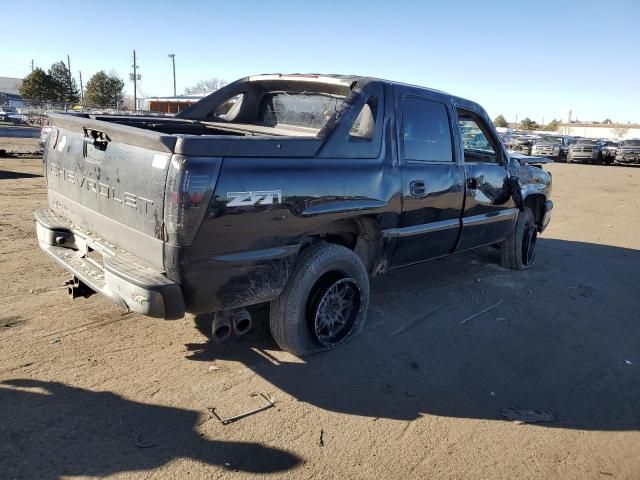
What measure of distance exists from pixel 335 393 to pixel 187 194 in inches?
64.7

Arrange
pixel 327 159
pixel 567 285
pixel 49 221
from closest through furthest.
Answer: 1. pixel 327 159
2. pixel 49 221
3. pixel 567 285

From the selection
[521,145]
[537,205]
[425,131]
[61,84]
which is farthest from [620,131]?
[425,131]

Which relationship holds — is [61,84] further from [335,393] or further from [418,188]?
[335,393]

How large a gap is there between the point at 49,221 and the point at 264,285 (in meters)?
1.90

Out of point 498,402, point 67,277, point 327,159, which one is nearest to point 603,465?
point 498,402

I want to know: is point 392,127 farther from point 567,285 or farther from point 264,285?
point 567,285

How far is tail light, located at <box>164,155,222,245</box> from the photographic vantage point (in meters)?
2.72

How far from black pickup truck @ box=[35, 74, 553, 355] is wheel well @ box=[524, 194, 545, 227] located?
1263mm

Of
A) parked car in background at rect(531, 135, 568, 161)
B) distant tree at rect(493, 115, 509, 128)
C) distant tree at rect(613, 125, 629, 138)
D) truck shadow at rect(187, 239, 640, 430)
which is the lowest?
truck shadow at rect(187, 239, 640, 430)

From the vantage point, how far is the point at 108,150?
325cm

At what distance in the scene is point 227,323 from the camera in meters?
3.28

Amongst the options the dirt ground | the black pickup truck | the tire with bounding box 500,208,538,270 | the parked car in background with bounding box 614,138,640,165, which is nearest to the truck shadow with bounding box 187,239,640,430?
the dirt ground

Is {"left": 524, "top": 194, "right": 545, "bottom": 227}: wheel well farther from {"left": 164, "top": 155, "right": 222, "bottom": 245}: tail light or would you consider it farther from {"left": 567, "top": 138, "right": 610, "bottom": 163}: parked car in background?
{"left": 567, "top": 138, "right": 610, "bottom": 163}: parked car in background

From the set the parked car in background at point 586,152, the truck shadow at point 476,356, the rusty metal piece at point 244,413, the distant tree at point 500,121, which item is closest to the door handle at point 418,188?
the truck shadow at point 476,356
